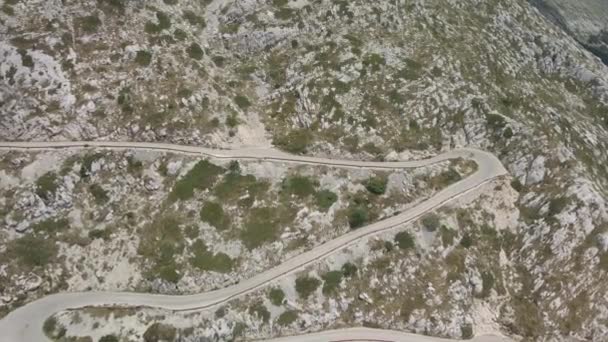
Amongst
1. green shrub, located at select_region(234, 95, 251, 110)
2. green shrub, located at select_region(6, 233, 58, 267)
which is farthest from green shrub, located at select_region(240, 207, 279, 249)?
green shrub, located at select_region(6, 233, 58, 267)

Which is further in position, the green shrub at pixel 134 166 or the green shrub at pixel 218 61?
the green shrub at pixel 218 61

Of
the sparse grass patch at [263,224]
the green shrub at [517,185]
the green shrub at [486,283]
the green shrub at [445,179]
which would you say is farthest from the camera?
the green shrub at [517,185]

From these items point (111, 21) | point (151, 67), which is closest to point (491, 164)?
point (151, 67)

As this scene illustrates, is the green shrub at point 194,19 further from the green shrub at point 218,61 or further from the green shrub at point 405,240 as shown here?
the green shrub at point 405,240

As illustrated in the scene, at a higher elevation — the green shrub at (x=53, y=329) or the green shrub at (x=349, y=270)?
the green shrub at (x=349, y=270)

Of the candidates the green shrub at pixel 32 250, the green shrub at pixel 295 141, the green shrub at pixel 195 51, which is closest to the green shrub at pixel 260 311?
the green shrub at pixel 32 250

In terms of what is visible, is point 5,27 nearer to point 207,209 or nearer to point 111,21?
point 111,21

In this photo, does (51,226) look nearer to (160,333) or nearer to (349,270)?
(160,333)
